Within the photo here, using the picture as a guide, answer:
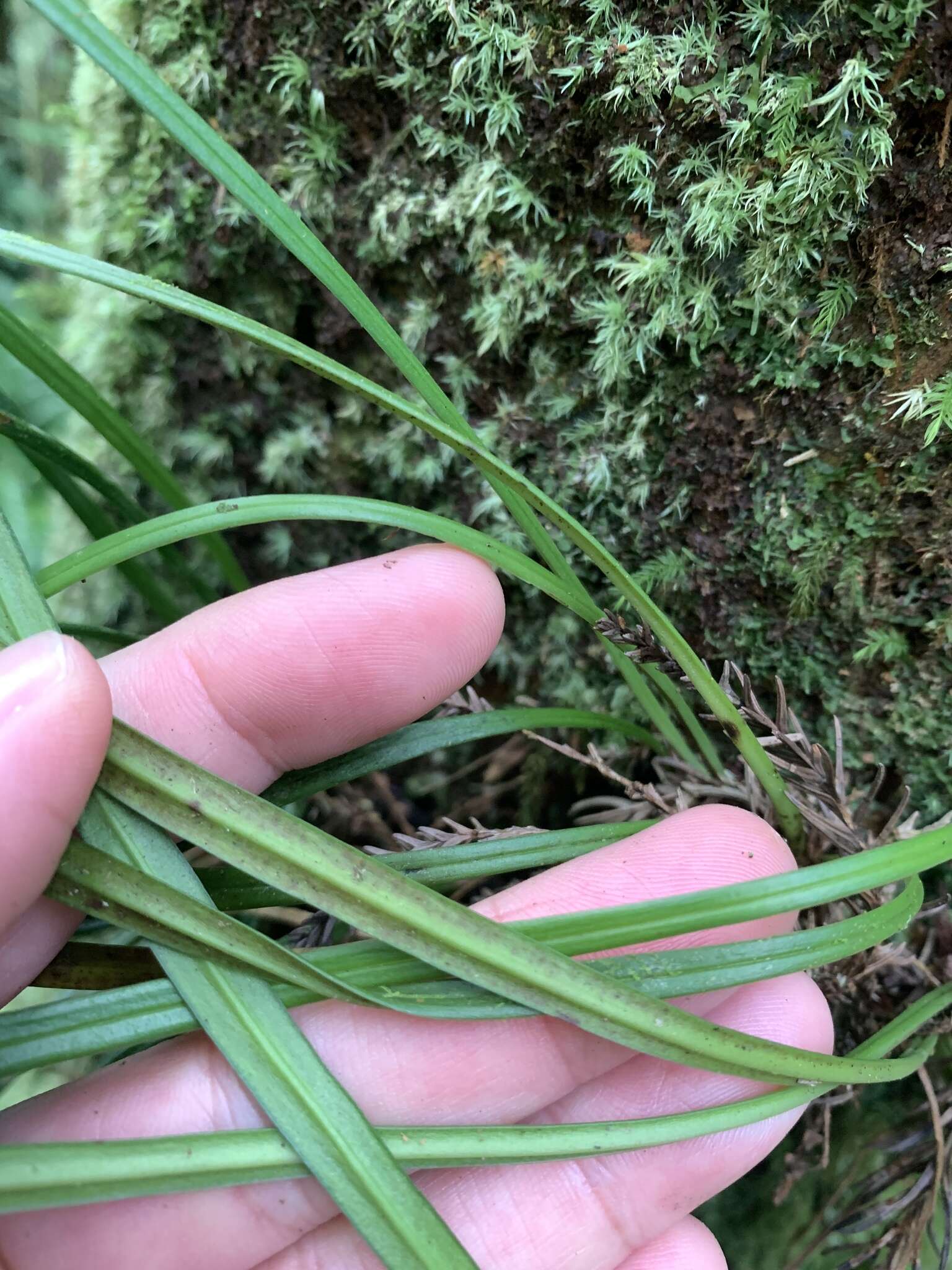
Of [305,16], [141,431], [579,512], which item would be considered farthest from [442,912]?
[305,16]

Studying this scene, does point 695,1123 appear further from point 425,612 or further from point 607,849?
point 425,612

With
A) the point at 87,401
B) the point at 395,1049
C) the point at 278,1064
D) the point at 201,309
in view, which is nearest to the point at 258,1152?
the point at 278,1064

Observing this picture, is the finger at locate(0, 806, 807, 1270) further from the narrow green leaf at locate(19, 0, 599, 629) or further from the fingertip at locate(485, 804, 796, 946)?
the narrow green leaf at locate(19, 0, 599, 629)

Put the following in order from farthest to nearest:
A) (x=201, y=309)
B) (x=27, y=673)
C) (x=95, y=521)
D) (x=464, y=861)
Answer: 1. (x=95, y=521)
2. (x=464, y=861)
3. (x=201, y=309)
4. (x=27, y=673)

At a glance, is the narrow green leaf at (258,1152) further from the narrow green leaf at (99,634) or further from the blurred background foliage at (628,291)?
the narrow green leaf at (99,634)

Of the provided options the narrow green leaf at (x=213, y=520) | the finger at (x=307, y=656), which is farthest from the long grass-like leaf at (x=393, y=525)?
the finger at (x=307, y=656)

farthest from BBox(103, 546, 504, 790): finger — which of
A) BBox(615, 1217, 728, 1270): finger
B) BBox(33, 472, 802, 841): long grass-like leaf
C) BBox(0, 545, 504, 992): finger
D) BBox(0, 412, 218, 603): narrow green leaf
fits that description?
BBox(615, 1217, 728, 1270): finger

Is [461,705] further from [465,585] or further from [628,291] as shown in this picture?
[628,291]
